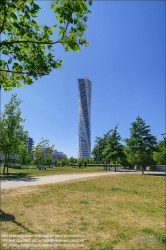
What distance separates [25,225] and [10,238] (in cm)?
117

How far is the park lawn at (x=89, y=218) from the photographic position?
21.1ft

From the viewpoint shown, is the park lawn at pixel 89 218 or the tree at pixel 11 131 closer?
the park lawn at pixel 89 218

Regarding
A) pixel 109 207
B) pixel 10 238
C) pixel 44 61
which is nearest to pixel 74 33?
pixel 44 61

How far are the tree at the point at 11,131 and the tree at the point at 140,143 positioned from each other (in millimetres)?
20013

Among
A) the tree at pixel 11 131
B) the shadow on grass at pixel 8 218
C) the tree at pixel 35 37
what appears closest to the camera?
the tree at pixel 35 37

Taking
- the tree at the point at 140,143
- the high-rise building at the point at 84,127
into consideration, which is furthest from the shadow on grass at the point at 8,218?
the high-rise building at the point at 84,127

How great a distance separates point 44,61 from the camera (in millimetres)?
5023

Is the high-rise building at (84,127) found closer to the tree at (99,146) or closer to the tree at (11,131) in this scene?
the tree at (99,146)

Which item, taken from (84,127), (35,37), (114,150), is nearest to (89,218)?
(35,37)

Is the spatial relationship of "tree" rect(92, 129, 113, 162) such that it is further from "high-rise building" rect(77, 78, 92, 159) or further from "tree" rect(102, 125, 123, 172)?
"high-rise building" rect(77, 78, 92, 159)

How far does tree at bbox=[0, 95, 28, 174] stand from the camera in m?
26.2

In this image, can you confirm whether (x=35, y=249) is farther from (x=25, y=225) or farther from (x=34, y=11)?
(x=34, y=11)

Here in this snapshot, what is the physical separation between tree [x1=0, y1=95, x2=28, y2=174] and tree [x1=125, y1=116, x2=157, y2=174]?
65.7 feet

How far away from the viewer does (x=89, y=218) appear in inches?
331
